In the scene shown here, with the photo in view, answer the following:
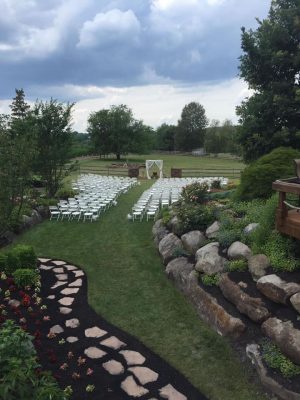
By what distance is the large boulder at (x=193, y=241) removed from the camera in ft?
32.2

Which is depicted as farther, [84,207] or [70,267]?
[84,207]

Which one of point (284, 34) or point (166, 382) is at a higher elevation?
point (284, 34)

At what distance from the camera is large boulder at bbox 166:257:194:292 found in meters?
8.88

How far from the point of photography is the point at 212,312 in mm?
7266

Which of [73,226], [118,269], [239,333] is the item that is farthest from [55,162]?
[239,333]

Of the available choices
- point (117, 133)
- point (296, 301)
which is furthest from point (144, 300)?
point (117, 133)

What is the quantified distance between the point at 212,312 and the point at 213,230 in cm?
298

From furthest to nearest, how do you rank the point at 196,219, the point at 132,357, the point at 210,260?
the point at 196,219 < the point at 210,260 < the point at 132,357

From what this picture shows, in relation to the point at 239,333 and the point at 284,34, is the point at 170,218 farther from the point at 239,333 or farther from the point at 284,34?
the point at 284,34

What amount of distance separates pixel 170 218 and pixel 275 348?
7.48m

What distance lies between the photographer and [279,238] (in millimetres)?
7582

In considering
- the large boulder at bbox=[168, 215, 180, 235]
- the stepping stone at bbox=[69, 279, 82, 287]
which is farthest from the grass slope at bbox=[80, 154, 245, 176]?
the stepping stone at bbox=[69, 279, 82, 287]

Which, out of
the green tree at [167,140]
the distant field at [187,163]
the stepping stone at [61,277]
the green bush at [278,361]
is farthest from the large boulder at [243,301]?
the green tree at [167,140]

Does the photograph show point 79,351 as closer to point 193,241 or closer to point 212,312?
point 212,312
